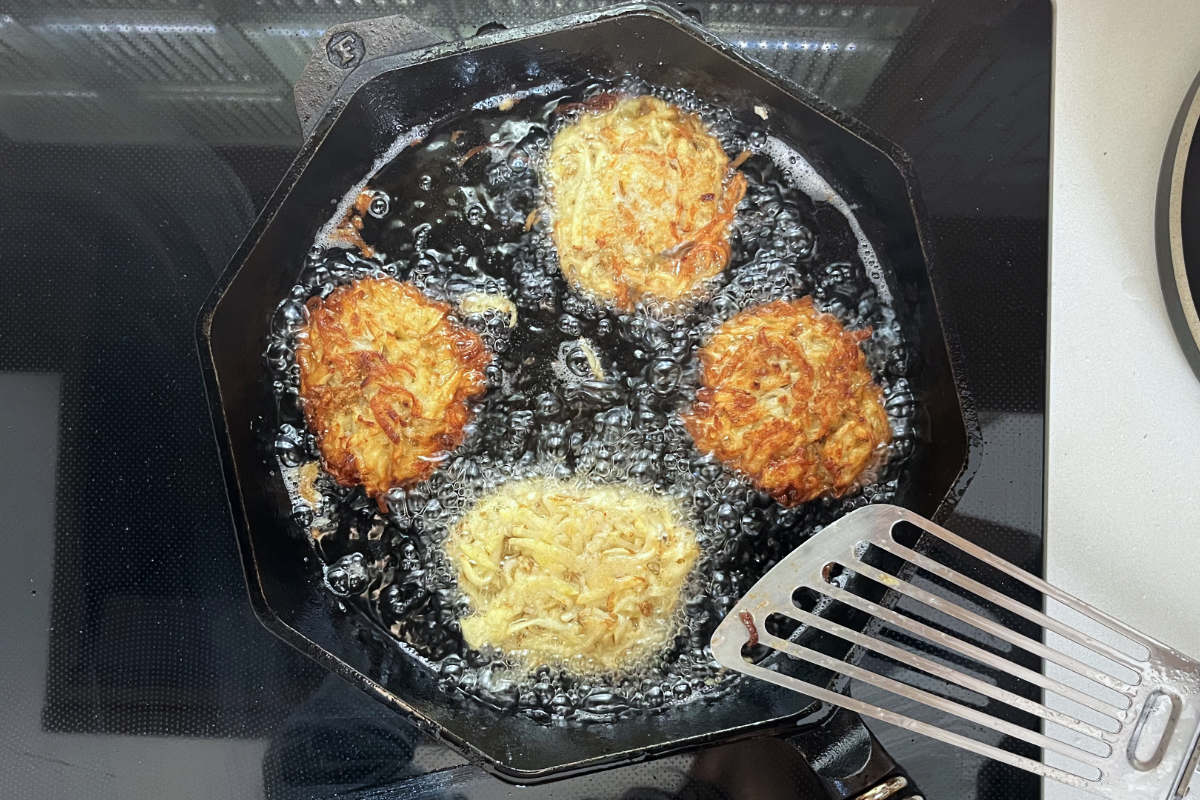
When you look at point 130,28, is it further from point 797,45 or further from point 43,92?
point 797,45

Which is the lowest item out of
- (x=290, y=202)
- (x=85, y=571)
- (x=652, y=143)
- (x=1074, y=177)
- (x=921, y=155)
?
(x=85, y=571)

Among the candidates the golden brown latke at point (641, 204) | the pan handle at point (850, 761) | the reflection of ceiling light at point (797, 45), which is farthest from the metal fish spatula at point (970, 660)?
the reflection of ceiling light at point (797, 45)

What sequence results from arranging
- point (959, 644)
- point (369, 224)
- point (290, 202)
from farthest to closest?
point (369, 224)
point (290, 202)
point (959, 644)

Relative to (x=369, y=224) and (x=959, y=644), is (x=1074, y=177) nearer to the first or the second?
(x=959, y=644)

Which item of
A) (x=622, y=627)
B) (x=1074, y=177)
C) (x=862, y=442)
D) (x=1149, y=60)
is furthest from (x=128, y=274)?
(x=1149, y=60)

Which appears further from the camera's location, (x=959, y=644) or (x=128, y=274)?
(x=128, y=274)

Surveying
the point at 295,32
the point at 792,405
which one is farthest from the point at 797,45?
the point at 295,32

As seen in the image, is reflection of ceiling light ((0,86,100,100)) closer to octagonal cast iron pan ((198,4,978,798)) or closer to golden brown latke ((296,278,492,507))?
octagonal cast iron pan ((198,4,978,798))
